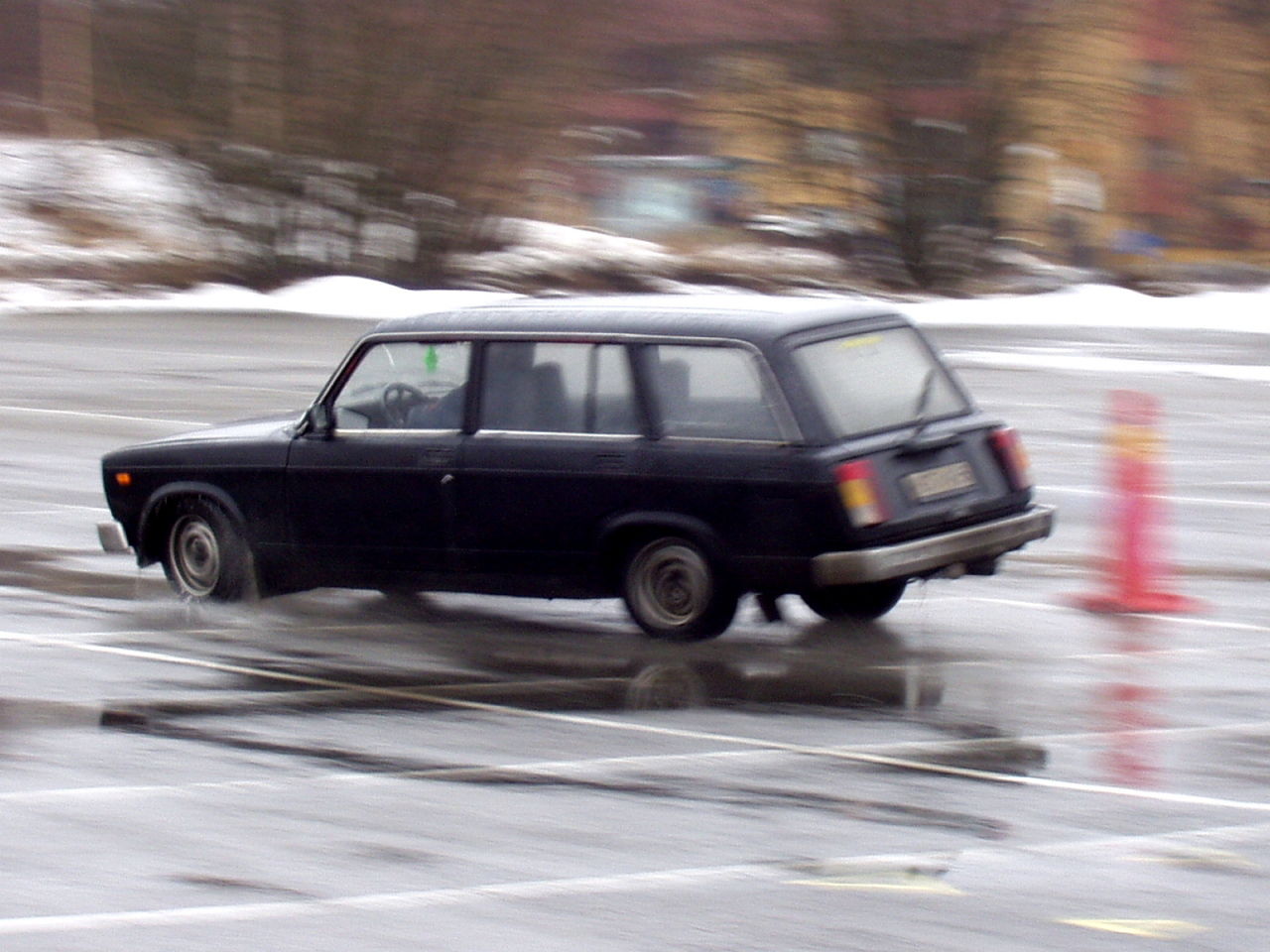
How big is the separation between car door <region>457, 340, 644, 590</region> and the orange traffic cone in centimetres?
252

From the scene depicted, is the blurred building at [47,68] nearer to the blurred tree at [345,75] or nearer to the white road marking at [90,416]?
the blurred tree at [345,75]

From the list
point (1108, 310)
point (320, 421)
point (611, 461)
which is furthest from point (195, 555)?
point (1108, 310)

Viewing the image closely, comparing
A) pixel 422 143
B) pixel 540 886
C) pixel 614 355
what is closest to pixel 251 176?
pixel 422 143

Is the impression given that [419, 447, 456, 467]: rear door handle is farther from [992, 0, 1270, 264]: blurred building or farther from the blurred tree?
[992, 0, 1270, 264]: blurred building

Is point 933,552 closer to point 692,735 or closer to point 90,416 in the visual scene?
point 692,735

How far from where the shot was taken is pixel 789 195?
3991cm

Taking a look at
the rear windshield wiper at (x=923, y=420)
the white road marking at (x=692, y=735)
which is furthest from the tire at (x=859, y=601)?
the white road marking at (x=692, y=735)

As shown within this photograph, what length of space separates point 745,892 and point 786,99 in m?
34.0

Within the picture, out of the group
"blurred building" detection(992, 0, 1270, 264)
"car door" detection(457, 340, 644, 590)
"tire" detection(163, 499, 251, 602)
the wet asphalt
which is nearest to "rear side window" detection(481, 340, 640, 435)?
"car door" detection(457, 340, 644, 590)

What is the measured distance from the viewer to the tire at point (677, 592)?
9227 mm

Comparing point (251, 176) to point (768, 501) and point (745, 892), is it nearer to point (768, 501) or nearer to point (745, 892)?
point (768, 501)

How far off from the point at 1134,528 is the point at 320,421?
12.6 ft

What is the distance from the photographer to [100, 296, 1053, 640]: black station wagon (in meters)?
9.04

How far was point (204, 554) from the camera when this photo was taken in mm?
10695
